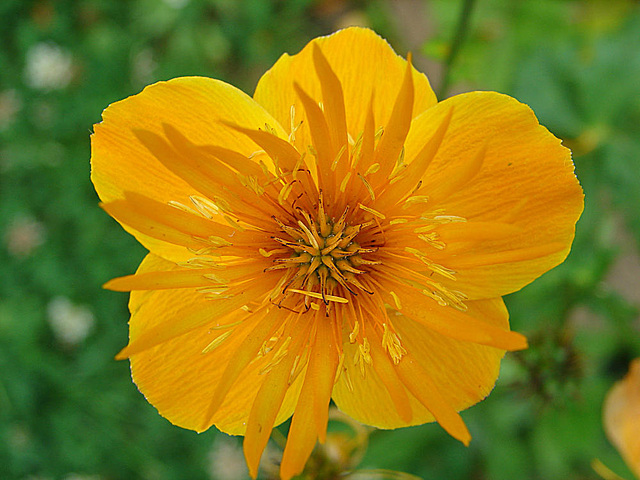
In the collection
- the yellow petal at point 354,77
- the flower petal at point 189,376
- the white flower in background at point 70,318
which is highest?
the yellow petal at point 354,77

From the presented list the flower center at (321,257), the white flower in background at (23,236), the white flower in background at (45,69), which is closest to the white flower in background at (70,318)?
the white flower in background at (23,236)

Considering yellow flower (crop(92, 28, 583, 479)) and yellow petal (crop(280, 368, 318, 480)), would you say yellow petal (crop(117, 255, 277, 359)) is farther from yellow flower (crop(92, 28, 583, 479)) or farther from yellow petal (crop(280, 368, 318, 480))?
yellow petal (crop(280, 368, 318, 480))

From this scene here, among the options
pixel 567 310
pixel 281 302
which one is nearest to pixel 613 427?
pixel 567 310

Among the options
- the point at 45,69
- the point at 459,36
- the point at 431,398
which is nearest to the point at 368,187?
the point at 431,398

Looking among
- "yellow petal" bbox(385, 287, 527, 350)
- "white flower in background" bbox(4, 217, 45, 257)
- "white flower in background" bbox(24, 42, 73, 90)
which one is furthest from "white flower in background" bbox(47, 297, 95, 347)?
"yellow petal" bbox(385, 287, 527, 350)

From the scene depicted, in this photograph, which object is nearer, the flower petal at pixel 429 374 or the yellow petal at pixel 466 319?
the yellow petal at pixel 466 319

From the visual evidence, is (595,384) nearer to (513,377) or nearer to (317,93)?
(513,377)

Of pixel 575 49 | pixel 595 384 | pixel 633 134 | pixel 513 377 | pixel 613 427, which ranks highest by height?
pixel 575 49

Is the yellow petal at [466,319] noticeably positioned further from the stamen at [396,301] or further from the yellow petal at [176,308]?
the yellow petal at [176,308]
